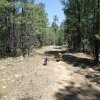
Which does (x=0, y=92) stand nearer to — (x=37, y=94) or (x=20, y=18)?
(x=37, y=94)

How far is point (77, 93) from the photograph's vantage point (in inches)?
677

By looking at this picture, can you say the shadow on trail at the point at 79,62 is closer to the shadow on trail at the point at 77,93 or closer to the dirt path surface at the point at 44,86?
the dirt path surface at the point at 44,86

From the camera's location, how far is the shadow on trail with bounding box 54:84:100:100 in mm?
16281

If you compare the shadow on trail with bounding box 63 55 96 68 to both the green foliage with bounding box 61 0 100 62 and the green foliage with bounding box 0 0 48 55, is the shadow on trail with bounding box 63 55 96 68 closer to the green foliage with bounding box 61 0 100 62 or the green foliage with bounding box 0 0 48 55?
the green foliage with bounding box 61 0 100 62

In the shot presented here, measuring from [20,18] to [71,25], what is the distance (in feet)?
55.9

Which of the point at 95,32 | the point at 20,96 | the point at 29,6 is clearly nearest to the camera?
the point at 20,96

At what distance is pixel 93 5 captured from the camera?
3497 centimetres

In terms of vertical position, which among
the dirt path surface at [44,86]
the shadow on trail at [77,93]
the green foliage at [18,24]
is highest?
the green foliage at [18,24]

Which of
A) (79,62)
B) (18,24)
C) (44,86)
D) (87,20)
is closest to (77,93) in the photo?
(44,86)

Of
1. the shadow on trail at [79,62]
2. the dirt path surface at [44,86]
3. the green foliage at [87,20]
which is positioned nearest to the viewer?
the dirt path surface at [44,86]

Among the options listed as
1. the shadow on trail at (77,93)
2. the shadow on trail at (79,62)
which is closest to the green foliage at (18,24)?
the shadow on trail at (79,62)

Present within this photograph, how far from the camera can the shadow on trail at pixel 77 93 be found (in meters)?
16.3

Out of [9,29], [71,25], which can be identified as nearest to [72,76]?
[9,29]

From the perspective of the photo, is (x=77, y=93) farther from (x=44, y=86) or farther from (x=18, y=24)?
(x=18, y=24)
